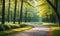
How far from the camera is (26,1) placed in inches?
1834

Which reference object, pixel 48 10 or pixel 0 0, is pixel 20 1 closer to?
pixel 0 0

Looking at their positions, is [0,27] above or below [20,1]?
below

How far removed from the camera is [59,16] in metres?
37.0

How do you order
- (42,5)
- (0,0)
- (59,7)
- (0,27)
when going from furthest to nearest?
(42,5)
(59,7)
(0,0)
(0,27)

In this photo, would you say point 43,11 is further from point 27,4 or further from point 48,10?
point 27,4

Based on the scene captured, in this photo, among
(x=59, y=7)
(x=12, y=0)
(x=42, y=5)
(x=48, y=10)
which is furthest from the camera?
(x=48, y=10)

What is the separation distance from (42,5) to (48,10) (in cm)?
524

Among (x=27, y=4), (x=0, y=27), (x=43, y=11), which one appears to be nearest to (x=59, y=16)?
(x=27, y=4)

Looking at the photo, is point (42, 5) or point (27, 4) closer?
point (27, 4)

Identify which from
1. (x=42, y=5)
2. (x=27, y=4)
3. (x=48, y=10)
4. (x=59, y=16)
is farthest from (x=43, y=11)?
(x=59, y=16)

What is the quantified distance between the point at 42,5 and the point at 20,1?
14292 millimetres

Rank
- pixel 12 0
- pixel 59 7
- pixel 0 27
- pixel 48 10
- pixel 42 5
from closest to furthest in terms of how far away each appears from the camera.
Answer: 1. pixel 0 27
2. pixel 12 0
3. pixel 59 7
4. pixel 42 5
5. pixel 48 10

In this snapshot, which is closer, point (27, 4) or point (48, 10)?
point (27, 4)

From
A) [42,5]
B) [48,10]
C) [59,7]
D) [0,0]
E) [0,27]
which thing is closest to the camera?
[0,27]
